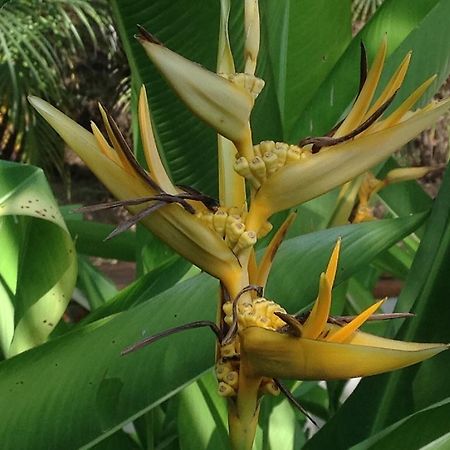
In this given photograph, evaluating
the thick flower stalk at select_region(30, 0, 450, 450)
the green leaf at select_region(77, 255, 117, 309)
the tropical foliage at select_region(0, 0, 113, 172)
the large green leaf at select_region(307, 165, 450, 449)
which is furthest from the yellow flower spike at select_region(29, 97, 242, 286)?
the tropical foliage at select_region(0, 0, 113, 172)

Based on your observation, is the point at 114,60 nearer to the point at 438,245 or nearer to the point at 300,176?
the point at 438,245

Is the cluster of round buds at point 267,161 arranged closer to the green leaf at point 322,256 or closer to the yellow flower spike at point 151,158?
the yellow flower spike at point 151,158

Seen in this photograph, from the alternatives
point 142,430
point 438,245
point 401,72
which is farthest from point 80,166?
point 401,72

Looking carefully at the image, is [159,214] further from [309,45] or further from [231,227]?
[309,45]

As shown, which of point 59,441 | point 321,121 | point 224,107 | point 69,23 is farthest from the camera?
point 69,23

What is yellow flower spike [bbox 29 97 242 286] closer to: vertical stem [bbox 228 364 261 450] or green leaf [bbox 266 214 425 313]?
vertical stem [bbox 228 364 261 450]

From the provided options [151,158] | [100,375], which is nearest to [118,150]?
[151,158]
